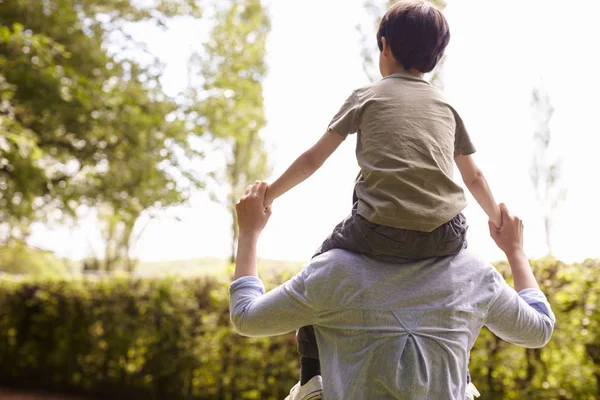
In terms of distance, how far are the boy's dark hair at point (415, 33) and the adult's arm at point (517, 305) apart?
0.56 meters

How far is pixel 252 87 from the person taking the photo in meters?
8.20

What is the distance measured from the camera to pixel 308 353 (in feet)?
5.36

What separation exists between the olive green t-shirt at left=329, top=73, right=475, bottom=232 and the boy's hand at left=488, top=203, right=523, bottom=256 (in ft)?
1.15

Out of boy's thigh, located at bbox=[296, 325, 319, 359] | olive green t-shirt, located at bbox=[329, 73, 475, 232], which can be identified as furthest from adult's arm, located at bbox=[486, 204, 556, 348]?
boy's thigh, located at bbox=[296, 325, 319, 359]

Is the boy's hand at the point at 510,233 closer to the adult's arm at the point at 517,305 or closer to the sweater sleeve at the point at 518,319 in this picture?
the adult's arm at the point at 517,305

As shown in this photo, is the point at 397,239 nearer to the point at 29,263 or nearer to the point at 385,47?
the point at 385,47

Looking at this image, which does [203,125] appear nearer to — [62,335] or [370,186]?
[62,335]

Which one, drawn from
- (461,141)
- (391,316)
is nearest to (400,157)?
(461,141)

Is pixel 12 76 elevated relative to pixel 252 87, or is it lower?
lower

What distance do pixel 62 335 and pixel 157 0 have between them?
16.7 ft

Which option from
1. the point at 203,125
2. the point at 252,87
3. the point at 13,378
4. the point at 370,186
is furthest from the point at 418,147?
the point at 13,378

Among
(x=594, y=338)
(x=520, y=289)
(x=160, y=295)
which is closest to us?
(x=520, y=289)

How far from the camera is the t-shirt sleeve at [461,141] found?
1645mm

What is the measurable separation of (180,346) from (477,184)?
6020 mm
